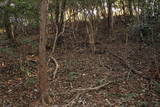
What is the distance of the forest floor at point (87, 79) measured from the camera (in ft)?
18.0

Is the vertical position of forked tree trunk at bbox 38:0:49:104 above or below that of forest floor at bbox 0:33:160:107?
above

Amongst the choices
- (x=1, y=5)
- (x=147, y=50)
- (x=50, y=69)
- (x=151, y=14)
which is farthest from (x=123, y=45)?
(x=1, y=5)

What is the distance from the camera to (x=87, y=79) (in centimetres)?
657

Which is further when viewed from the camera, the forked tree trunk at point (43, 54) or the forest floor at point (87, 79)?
the forest floor at point (87, 79)

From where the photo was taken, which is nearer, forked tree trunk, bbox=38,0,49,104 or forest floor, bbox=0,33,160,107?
forked tree trunk, bbox=38,0,49,104

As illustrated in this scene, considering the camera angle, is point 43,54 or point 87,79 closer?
point 43,54

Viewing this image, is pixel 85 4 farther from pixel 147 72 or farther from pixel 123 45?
pixel 147 72

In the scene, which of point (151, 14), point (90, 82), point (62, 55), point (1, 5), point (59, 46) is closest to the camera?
point (1, 5)

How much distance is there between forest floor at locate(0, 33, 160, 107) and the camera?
548 cm

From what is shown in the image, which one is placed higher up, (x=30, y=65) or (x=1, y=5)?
(x=1, y=5)

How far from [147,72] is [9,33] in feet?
20.0

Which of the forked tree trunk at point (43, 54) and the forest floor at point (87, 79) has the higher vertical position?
the forked tree trunk at point (43, 54)

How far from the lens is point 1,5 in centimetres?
579

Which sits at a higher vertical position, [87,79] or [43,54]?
[43,54]
